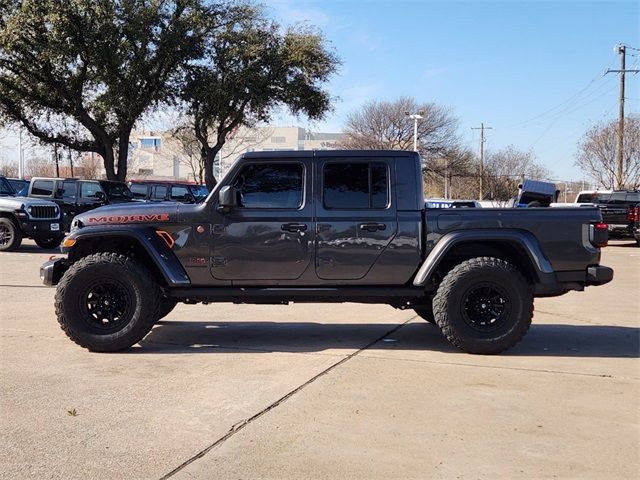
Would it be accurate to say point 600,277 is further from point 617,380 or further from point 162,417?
point 162,417

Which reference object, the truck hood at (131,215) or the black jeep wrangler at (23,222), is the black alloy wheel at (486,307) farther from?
the black jeep wrangler at (23,222)

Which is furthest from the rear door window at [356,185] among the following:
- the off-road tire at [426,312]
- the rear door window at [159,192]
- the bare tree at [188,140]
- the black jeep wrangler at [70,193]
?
the bare tree at [188,140]

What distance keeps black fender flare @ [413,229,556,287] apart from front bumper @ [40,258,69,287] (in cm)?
369

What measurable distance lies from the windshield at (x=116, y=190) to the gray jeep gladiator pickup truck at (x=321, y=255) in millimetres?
15382

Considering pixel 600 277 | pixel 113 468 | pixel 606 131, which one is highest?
pixel 606 131

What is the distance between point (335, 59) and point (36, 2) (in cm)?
1245

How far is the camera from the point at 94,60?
942 inches

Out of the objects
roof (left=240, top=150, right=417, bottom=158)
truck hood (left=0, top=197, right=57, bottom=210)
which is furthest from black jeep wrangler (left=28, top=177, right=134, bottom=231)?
roof (left=240, top=150, right=417, bottom=158)

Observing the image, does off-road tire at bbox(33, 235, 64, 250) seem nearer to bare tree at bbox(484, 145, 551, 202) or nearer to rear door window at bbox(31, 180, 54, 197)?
rear door window at bbox(31, 180, 54, 197)

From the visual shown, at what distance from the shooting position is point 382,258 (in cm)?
631

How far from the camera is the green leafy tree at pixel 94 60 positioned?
75.0 ft

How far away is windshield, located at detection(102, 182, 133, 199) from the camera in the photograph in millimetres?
21031

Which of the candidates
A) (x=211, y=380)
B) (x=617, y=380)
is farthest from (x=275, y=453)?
(x=617, y=380)

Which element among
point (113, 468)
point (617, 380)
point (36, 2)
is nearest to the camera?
point (113, 468)
